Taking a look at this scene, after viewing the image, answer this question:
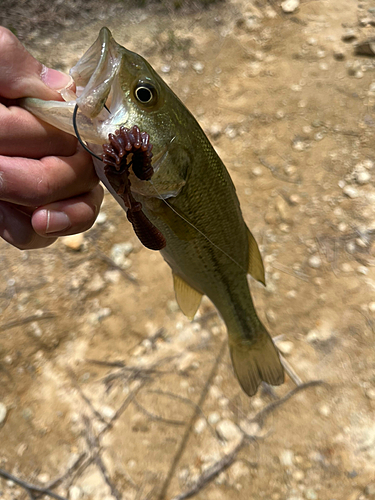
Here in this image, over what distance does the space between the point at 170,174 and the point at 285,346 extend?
65.2 inches

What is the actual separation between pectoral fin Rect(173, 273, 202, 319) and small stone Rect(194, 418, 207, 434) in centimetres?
92

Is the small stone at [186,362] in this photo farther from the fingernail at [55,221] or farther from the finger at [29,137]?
the finger at [29,137]

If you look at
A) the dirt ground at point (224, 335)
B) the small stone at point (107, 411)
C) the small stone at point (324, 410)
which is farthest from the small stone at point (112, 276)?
the small stone at point (324, 410)

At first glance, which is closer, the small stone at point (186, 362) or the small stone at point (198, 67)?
the small stone at point (186, 362)

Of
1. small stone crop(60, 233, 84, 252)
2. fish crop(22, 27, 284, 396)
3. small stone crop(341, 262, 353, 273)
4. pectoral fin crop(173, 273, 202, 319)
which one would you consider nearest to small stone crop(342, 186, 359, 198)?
Answer: small stone crop(341, 262, 353, 273)

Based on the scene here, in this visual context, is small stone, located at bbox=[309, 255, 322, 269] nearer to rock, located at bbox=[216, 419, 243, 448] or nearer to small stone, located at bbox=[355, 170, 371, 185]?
small stone, located at bbox=[355, 170, 371, 185]

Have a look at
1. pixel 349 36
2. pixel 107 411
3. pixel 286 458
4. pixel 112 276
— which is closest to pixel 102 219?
pixel 112 276

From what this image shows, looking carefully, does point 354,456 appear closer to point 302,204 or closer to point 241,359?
point 241,359

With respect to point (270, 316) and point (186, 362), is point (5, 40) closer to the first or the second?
point (186, 362)

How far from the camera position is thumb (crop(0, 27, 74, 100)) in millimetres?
1030

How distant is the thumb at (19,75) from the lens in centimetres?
103

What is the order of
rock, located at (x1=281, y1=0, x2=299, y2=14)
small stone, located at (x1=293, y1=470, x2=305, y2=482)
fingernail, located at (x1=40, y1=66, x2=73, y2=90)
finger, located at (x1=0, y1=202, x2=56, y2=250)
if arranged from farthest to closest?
1. rock, located at (x1=281, y1=0, x2=299, y2=14)
2. small stone, located at (x1=293, y1=470, x2=305, y2=482)
3. finger, located at (x1=0, y1=202, x2=56, y2=250)
4. fingernail, located at (x1=40, y1=66, x2=73, y2=90)

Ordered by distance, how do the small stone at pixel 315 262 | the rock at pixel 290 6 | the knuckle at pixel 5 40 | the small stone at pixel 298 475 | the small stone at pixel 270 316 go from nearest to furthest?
the knuckle at pixel 5 40 < the small stone at pixel 298 475 < the small stone at pixel 270 316 < the small stone at pixel 315 262 < the rock at pixel 290 6

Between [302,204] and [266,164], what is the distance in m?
0.47
